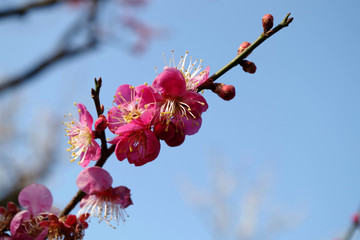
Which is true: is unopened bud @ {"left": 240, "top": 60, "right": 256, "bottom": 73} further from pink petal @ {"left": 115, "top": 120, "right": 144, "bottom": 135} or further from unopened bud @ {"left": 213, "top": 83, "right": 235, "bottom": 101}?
pink petal @ {"left": 115, "top": 120, "right": 144, "bottom": 135}

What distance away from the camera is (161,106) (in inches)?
36.8

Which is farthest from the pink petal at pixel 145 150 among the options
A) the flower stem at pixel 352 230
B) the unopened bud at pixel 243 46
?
the flower stem at pixel 352 230

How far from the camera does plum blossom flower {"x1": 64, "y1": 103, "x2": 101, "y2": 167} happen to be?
94cm

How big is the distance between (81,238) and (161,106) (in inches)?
15.0

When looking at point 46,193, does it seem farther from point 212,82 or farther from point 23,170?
point 23,170

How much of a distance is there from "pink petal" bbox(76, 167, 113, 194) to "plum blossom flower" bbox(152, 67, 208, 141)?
7.5 inches

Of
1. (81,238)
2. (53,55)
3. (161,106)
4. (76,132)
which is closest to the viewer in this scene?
(81,238)

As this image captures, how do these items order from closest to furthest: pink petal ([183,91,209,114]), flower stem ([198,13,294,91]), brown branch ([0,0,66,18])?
flower stem ([198,13,294,91]) → pink petal ([183,91,209,114]) → brown branch ([0,0,66,18])

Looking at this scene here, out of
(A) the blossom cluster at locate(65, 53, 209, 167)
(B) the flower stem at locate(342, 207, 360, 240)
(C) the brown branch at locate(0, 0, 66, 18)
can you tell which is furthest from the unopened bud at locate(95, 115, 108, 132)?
(C) the brown branch at locate(0, 0, 66, 18)

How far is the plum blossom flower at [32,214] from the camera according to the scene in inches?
33.8

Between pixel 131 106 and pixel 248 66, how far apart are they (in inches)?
12.8

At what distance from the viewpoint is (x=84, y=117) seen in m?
1.01

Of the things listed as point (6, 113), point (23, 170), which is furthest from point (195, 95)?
point (6, 113)

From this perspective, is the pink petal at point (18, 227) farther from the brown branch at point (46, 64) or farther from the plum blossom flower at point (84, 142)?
the brown branch at point (46, 64)
